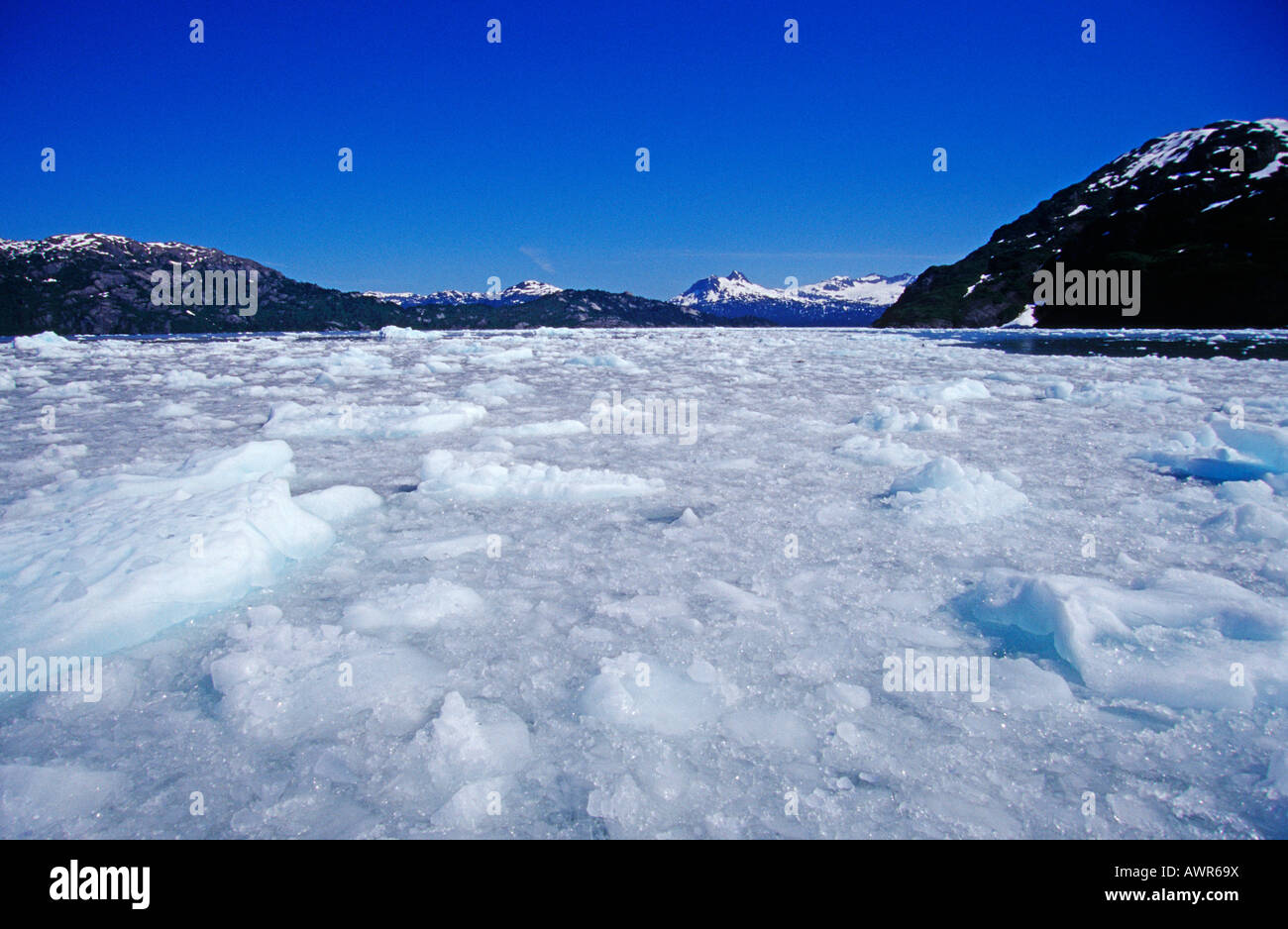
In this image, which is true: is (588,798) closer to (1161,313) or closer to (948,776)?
(948,776)

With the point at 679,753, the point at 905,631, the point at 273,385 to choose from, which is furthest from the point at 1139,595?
the point at 273,385

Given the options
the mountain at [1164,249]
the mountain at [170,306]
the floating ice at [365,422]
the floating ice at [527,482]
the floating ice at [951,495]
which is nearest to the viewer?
the floating ice at [951,495]

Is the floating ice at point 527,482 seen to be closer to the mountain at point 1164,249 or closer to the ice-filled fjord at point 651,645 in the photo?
the ice-filled fjord at point 651,645

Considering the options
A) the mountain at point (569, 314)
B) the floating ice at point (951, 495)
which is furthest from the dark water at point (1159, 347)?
the mountain at point (569, 314)

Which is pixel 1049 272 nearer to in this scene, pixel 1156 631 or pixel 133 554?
pixel 1156 631

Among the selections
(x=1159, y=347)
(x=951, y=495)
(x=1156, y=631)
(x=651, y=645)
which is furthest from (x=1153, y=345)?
(x=651, y=645)

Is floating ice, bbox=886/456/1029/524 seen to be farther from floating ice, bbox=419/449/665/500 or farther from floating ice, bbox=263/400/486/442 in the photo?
floating ice, bbox=263/400/486/442
